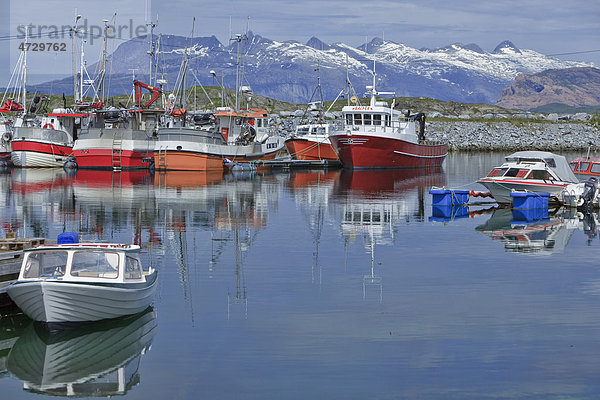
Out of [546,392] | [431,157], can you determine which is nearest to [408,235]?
[546,392]

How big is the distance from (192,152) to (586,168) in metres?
30.2

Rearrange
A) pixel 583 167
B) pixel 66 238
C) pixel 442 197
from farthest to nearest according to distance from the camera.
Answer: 1. pixel 583 167
2. pixel 442 197
3. pixel 66 238

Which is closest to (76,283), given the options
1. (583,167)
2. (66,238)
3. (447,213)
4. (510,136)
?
(66,238)

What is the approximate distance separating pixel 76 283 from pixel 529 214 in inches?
A: 1118

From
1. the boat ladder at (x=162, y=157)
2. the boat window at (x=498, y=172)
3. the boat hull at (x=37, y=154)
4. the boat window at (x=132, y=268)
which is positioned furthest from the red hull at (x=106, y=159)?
the boat window at (x=132, y=268)

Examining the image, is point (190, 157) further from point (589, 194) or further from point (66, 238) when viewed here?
point (66, 238)

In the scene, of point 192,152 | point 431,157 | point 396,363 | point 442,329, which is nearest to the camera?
point 396,363

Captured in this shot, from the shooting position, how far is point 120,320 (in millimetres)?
19359

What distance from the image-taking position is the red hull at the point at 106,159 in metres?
68.1

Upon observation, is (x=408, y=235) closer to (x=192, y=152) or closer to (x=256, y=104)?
(x=192, y=152)

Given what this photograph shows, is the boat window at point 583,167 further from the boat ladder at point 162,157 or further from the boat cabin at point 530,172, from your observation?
the boat ladder at point 162,157

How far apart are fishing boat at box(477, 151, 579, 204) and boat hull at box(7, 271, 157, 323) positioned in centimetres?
3022

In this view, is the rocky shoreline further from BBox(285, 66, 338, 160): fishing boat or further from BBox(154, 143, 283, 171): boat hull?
BBox(154, 143, 283, 171): boat hull

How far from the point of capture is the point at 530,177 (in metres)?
45.8
